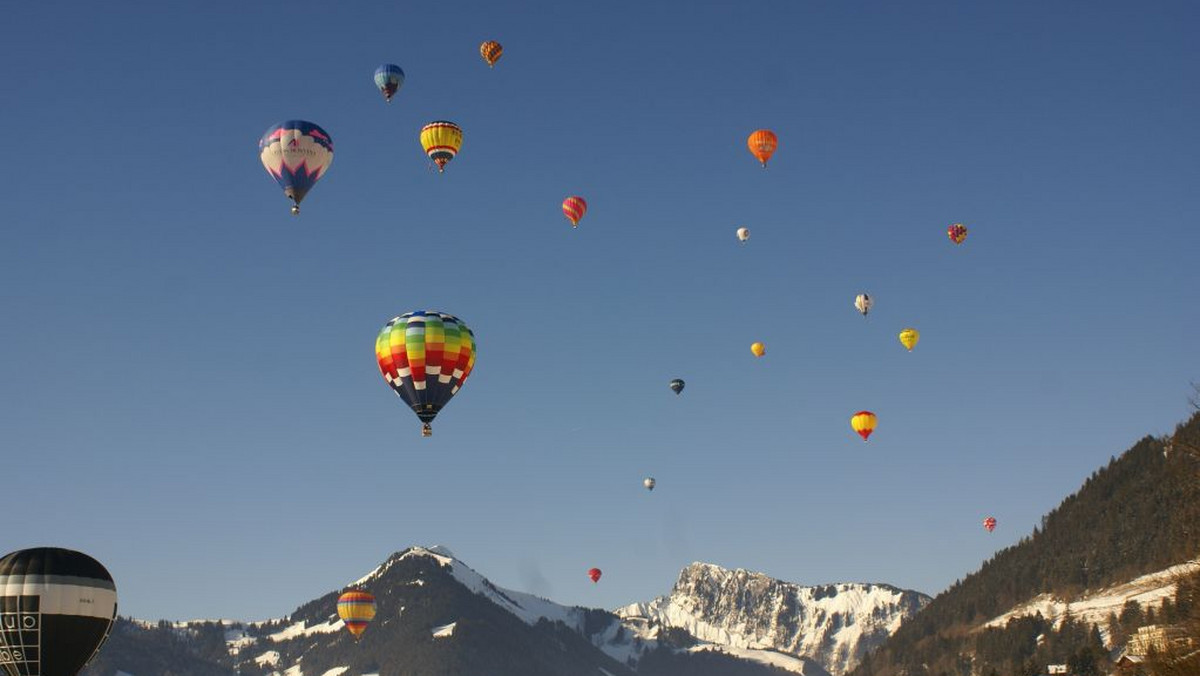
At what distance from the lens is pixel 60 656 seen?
78.4 metres

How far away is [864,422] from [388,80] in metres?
71.8

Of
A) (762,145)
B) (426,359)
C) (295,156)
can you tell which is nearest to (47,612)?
(426,359)

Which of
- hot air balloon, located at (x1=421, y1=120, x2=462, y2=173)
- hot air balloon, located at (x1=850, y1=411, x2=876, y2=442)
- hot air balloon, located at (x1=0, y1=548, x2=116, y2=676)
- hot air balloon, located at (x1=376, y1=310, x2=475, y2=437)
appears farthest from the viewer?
hot air balloon, located at (x1=850, y1=411, x2=876, y2=442)

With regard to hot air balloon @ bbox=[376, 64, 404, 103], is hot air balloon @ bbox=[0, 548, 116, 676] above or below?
below

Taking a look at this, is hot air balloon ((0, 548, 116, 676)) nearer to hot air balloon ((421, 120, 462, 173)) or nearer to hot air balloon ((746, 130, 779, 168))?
hot air balloon ((421, 120, 462, 173))

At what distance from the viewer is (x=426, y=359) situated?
298 feet

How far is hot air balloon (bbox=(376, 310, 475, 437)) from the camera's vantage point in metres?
90.7

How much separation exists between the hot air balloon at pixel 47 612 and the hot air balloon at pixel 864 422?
9756 cm

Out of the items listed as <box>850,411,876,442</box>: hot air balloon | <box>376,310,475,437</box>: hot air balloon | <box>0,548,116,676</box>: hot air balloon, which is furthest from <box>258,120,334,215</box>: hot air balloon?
<box>850,411,876,442</box>: hot air balloon

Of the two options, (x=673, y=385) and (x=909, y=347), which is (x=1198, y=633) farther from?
(x=673, y=385)

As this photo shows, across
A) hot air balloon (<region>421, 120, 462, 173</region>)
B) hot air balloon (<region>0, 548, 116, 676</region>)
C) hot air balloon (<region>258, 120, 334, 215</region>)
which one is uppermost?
hot air balloon (<region>421, 120, 462, 173</region>)

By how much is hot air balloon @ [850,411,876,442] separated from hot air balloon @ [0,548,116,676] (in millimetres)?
97558

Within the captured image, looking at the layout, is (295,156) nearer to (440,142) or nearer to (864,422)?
(440,142)

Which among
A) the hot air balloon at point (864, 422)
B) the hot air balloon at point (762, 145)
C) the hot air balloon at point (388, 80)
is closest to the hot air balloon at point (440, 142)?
the hot air balloon at point (388, 80)
